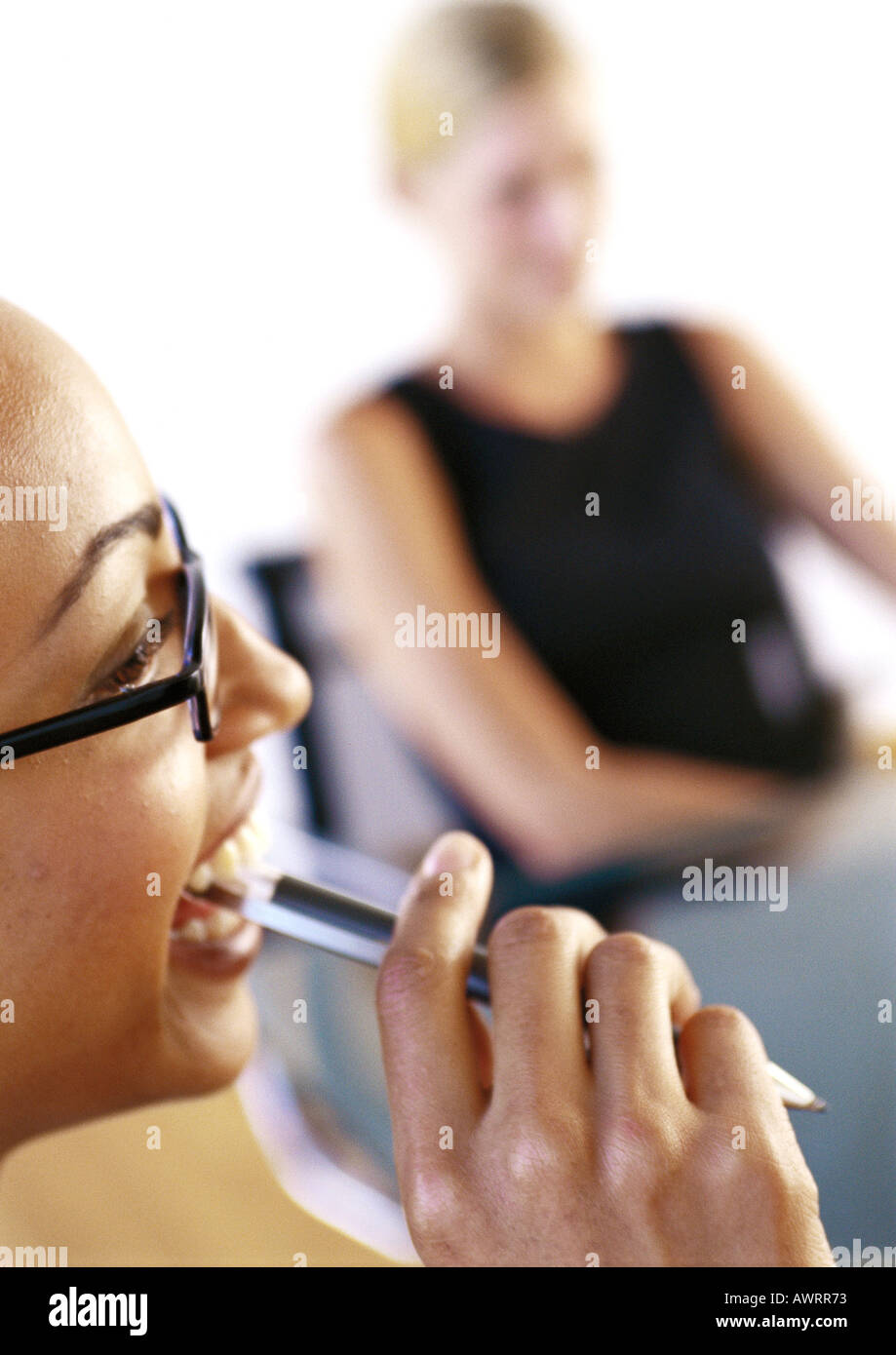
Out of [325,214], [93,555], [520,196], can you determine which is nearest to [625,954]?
[93,555]

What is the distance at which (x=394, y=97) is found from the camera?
125cm

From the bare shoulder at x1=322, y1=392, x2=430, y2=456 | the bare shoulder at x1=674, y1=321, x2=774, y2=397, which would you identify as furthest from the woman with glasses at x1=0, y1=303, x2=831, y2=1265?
the bare shoulder at x1=674, y1=321, x2=774, y2=397

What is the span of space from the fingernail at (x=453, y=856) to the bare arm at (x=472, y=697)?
556mm

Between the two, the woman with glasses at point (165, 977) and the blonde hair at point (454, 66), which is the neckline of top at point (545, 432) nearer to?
the blonde hair at point (454, 66)

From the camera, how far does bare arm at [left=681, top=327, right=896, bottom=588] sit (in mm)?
1323

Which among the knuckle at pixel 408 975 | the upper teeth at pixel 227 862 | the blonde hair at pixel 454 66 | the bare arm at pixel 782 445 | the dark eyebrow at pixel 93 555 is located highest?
the blonde hair at pixel 454 66

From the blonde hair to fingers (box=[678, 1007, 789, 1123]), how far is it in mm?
990

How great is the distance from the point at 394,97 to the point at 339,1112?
1.04 m

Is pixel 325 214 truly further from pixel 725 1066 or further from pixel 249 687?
pixel 725 1066

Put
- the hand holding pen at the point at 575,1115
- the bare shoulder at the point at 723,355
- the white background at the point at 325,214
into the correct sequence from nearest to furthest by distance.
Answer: the hand holding pen at the point at 575,1115 < the white background at the point at 325,214 < the bare shoulder at the point at 723,355

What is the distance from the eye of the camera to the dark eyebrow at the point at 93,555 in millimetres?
461

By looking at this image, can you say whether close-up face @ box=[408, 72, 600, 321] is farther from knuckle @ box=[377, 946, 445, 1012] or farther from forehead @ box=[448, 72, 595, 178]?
knuckle @ box=[377, 946, 445, 1012]

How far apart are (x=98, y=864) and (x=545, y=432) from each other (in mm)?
899

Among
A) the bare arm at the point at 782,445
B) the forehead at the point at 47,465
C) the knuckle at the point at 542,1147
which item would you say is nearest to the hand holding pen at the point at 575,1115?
the knuckle at the point at 542,1147
